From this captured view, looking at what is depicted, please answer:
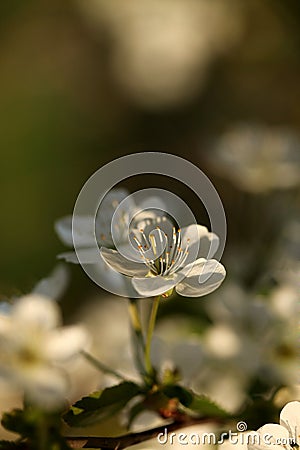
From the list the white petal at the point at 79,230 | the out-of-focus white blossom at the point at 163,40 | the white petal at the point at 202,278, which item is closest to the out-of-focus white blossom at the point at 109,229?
the white petal at the point at 79,230

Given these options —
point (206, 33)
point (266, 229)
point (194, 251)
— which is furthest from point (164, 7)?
point (194, 251)

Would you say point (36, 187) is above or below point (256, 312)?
above

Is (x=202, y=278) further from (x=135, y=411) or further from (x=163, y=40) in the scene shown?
(x=163, y=40)

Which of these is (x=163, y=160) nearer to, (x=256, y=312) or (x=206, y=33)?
(x=256, y=312)

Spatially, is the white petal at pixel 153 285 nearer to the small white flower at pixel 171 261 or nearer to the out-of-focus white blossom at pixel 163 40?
the small white flower at pixel 171 261

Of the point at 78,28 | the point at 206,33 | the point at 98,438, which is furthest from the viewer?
the point at 78,28

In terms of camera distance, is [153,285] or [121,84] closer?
[153,285]

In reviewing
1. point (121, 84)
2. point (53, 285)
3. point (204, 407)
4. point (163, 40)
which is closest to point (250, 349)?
point (204, 407)
